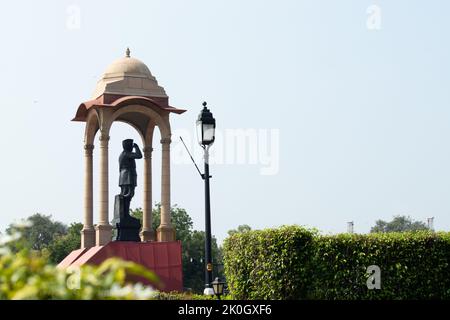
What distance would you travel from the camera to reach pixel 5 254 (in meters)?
5.10

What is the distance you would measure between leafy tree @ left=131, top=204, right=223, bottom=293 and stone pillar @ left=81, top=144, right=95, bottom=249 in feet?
137

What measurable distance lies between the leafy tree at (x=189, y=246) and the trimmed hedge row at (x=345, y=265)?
2293 inches

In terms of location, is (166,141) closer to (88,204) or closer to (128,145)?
(128,145)

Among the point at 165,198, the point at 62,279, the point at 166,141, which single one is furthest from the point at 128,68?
the point at 62,279

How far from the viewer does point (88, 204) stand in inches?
1506

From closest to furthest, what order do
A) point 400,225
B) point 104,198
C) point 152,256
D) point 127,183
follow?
point 152,256, point 104,198, point 127,183, point 400,225

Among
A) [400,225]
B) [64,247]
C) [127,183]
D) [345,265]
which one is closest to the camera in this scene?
[345,265]

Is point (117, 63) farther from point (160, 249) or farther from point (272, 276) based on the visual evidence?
Answer: point (272, 276)

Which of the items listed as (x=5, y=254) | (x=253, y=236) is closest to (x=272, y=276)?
(x=253, y=236)

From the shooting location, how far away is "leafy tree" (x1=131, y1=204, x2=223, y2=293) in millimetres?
82025

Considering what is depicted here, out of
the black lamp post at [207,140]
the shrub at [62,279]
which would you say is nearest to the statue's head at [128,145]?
the black lamp post at [207,140]

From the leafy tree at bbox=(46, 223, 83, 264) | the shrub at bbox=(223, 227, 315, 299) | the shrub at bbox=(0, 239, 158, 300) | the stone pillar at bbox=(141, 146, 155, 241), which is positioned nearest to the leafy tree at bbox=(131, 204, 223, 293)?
the leafy tree at bbox=(46, 223, 83, 264)

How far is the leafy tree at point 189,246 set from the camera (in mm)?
82025

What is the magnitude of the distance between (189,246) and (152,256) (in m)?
52.7
